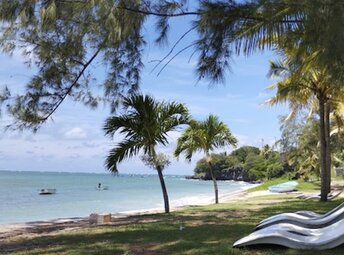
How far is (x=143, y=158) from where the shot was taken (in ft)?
46.8

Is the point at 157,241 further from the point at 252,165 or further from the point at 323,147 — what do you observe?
the point at 252,165

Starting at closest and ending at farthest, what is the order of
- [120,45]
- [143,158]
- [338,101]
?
[120,45] → [143,158] → [338,101]

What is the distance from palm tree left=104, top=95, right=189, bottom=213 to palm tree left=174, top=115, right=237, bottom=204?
172 inches

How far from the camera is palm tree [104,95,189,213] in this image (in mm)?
13297

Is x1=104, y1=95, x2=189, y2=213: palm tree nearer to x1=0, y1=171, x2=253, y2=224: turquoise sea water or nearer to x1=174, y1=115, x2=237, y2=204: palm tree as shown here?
x1=174, y1=115, x2=237, y2=204: palm tree

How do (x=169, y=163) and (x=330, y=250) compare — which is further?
(x=169, y=163)

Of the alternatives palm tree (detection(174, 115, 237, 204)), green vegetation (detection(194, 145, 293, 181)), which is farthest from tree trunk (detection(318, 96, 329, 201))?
green vegetation (detection(194, 145, 293, 181))

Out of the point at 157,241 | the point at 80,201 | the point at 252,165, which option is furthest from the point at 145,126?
the point at 252,165

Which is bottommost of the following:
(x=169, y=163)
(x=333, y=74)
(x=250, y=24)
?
(x=169, y=163)

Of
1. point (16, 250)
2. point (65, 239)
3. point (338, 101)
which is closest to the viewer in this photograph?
point (16, 250)

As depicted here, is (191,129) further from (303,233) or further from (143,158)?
(303,233)

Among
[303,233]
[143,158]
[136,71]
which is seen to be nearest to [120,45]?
[136,71]

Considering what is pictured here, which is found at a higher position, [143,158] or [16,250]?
[143,158]

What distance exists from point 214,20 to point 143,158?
8.78 m
